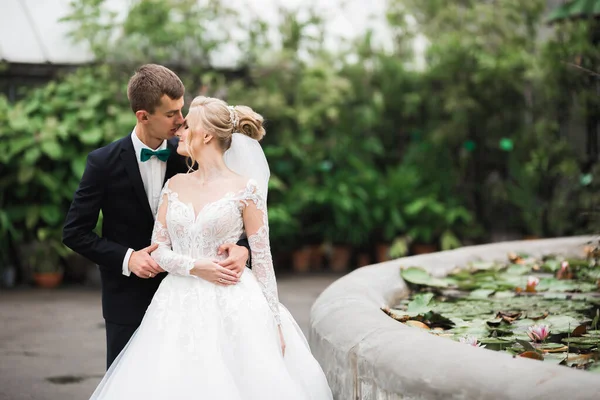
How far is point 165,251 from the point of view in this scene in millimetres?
3182

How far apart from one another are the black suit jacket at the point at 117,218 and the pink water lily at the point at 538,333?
4.55ft

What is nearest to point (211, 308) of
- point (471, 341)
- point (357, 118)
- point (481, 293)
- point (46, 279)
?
point (471, 341)

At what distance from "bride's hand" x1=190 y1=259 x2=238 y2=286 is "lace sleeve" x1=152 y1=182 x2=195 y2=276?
3 centimetres

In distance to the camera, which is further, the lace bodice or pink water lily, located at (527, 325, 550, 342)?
pink water lily, located at (527, 325, 550, 342)

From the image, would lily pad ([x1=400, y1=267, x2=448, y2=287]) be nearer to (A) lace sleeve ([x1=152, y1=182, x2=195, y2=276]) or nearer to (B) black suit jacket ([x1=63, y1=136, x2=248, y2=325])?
(B) black suit jacket ([x1=63, y1=136, x2=248, y2=325])

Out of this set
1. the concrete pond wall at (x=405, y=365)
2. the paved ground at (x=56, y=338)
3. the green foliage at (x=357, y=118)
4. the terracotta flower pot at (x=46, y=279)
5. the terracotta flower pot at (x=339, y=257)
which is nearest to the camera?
the concrete pond wall at (x=405, y=365)

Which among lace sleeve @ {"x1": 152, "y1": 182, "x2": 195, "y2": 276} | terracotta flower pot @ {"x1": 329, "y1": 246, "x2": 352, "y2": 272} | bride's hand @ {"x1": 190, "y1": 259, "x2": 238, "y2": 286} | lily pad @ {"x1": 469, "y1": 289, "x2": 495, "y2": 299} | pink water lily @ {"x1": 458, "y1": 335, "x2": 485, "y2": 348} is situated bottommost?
terracotta flower pot @ {"x1": 329, "y1": 246, "x2": 352, "y2": 272}

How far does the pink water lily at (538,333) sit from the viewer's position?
3.51 metres

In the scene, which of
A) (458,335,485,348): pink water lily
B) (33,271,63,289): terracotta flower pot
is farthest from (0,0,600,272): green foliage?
(458,335,485,348): pink water lily

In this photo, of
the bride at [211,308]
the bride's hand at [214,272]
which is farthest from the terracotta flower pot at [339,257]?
the bride's hand at [214,272]

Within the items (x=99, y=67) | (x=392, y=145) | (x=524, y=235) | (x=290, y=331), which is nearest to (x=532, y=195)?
(x=524, y=235)

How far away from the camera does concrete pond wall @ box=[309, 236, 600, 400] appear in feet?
7.36

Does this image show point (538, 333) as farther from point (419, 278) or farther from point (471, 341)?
point (419, 278)

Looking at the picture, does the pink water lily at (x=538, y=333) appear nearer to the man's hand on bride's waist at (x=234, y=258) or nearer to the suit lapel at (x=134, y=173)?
the man's hand on bride's waist at (x=234, y=258)
